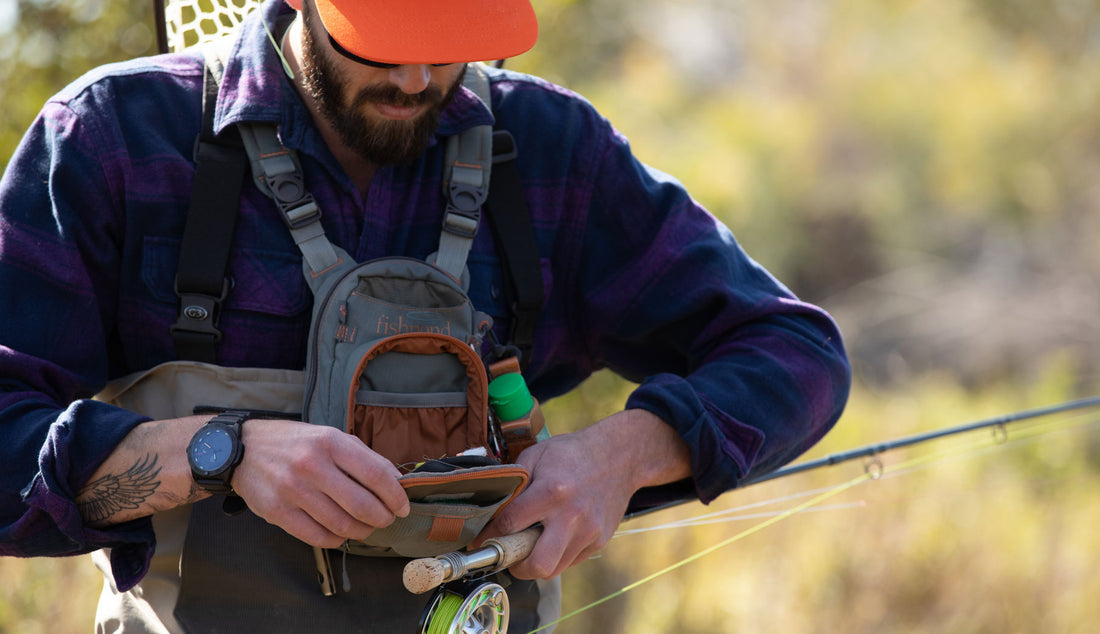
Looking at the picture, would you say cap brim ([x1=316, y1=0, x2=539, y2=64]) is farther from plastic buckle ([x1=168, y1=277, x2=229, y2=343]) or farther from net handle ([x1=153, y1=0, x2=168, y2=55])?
net handle ([x1=153, y1=0, x2=168, y2=55])

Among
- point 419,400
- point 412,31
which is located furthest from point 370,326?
point 412,31

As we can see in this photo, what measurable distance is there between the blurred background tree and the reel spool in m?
2.32

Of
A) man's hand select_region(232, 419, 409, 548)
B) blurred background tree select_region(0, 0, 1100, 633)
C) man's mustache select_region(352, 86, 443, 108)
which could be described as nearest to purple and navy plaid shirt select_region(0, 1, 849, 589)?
man's mustache select_region(352, 86, 443, 108)

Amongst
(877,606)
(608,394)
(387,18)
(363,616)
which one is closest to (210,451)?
(363,616)

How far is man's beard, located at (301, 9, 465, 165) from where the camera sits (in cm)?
187

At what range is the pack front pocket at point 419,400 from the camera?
1729mm

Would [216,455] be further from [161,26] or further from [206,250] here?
[161,26]

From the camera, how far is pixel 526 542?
164 cm

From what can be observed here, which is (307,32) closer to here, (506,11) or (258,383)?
(506,11)

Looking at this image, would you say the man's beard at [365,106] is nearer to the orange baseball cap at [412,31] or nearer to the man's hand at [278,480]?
the orange baseball cap at [412,31]

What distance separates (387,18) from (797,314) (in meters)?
0.96

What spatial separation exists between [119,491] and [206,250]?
0.41 meters

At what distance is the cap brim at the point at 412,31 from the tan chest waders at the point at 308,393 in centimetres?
23

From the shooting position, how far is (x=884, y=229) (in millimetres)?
12625
